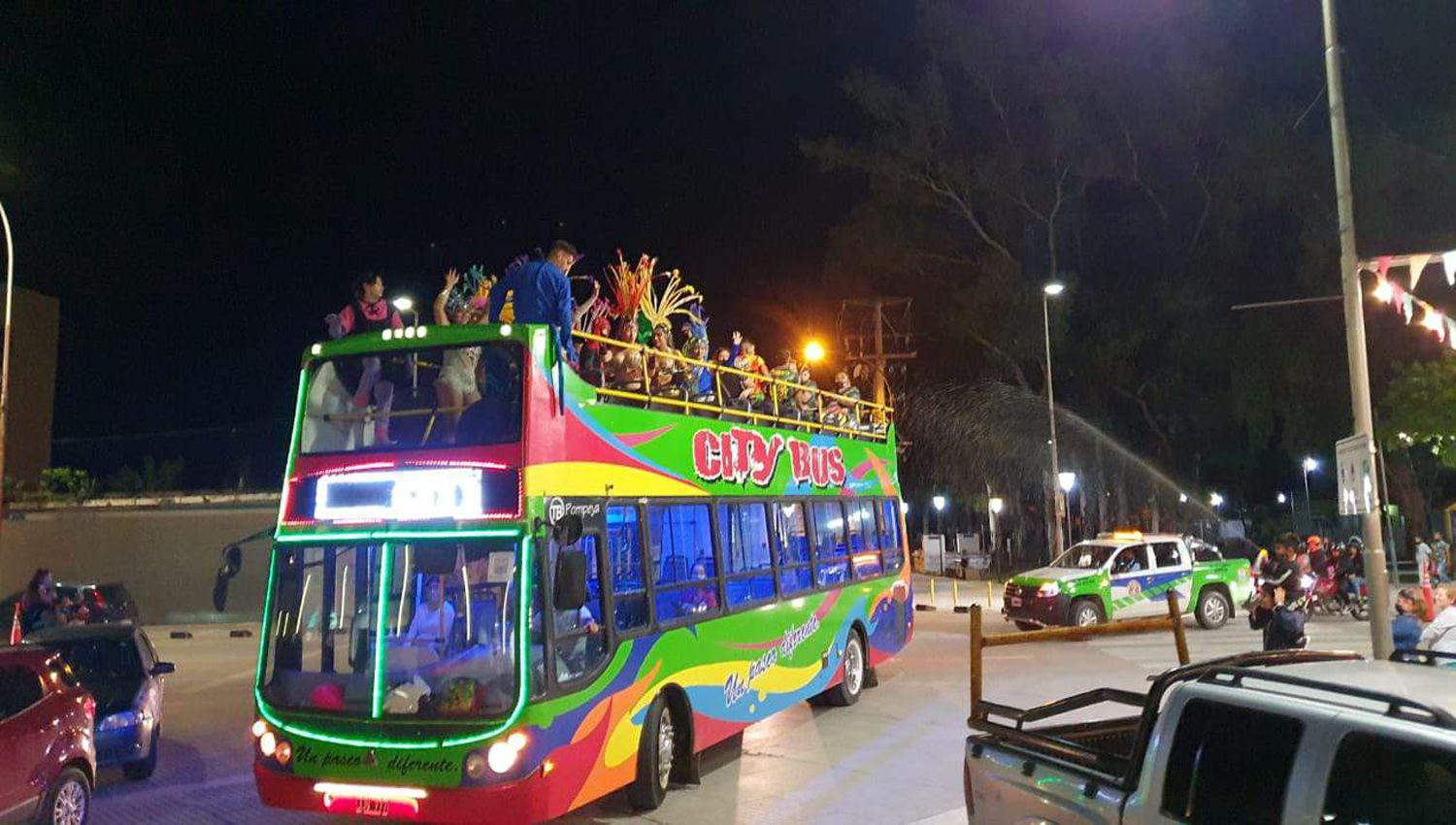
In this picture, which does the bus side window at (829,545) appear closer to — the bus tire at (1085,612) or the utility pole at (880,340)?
the bus tire at (1085,612)

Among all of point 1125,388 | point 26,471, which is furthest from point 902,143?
point 26,471

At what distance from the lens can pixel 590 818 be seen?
7988mm

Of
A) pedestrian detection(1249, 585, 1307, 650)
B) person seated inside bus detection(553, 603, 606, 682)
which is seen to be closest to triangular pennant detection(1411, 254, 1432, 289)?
pedestrian detection(1249, 585, 1307, 650)

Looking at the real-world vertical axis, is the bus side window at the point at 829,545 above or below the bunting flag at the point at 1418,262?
below

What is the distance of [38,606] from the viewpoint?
14523 millimetres

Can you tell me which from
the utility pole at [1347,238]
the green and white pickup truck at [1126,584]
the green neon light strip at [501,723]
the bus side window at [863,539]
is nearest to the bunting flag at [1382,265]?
the utility pole at [1347,238]

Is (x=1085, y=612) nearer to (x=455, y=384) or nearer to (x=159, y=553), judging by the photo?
(x=455, y=384)

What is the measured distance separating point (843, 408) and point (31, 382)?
36846 millimetres

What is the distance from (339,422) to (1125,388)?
3238cm

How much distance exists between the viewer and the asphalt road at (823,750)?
826cm

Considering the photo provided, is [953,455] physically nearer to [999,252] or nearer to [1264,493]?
[999,252]

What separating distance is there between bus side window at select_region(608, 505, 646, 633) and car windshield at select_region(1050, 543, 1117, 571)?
43.1 feet

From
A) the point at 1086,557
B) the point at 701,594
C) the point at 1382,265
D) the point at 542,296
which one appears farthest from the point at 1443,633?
the point at 1086,557

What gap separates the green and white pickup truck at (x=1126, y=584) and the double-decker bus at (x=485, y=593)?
10.8 m
